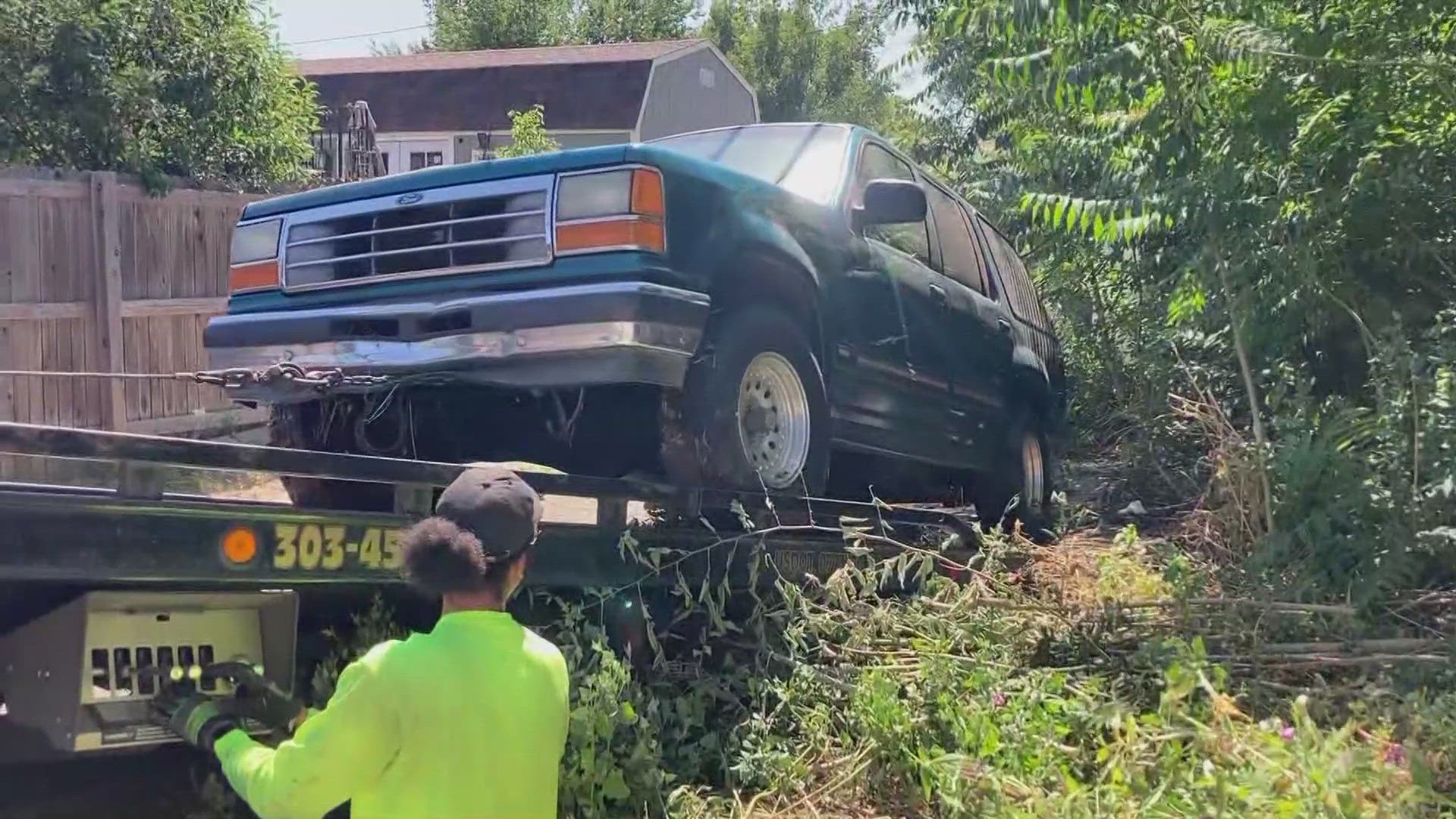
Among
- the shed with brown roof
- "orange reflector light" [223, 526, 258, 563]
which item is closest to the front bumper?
"orange reflector light" [223, 526, 258, 563]

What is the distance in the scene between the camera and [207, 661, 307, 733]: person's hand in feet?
9.78

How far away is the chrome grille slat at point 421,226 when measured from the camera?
4.30 m

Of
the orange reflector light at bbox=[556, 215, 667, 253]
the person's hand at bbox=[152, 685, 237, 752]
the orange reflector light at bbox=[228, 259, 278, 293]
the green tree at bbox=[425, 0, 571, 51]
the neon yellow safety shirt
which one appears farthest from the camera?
the green tree at bbox=[425, 0, 571, 51]

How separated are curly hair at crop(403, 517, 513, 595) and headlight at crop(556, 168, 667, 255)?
6.01 feet

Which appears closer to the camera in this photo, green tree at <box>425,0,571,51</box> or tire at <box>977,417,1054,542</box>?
tire at <box>977,417,1054,542</box>

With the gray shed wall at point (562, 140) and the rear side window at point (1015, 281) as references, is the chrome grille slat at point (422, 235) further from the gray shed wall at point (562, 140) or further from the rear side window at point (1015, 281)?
the gray shed wall at point (562, 140)

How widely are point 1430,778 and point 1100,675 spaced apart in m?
1.09

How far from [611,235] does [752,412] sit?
900 millimetres

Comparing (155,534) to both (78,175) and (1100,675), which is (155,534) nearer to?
(1100,675)

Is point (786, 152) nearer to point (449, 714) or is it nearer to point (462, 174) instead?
point (462, 174)

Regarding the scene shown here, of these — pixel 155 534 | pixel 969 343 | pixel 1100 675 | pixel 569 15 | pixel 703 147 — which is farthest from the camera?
pixel 569 15

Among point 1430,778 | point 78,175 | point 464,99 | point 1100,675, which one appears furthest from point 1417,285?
point 464,99

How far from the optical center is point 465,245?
172 inches

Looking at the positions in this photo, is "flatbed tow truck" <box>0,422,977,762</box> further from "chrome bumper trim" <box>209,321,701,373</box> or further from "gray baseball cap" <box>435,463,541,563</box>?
"gray baseball cap" <box>435,463,541,563</box>
